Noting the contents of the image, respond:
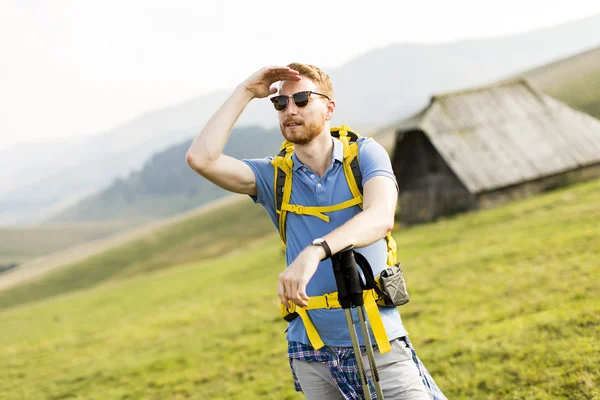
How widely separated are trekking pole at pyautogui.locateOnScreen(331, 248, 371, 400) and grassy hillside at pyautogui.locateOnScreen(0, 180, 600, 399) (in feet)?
11.3

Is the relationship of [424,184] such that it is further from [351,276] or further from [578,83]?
[578,83]

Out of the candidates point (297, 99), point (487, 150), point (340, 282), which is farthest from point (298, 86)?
point (487, 150)

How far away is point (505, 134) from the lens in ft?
100

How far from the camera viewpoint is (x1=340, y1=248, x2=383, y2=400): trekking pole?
3.26m

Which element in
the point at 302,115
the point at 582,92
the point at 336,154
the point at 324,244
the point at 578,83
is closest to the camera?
the point at 324,244

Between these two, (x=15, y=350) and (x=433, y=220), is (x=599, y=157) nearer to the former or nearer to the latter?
(x=433, y=220)

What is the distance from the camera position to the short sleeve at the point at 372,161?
3611mm

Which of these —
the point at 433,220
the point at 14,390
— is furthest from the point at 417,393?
the point at 433,220

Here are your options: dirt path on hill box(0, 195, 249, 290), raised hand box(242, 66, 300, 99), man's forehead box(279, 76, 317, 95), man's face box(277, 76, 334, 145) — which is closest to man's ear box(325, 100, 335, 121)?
man's face box(277, 76, 334, 145)

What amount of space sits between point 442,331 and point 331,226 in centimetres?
711

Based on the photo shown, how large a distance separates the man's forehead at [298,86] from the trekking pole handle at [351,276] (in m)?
1.19

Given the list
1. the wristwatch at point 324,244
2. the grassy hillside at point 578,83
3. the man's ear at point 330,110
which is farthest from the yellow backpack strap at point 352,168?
the grassy hillside at point 578,83

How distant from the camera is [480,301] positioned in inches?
451

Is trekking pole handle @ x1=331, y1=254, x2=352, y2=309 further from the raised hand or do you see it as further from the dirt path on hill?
the dirt path on hill
